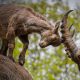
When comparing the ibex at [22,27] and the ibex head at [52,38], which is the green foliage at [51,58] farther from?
the ibex head at [52,38]

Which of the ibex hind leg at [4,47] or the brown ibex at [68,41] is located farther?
the ibex hind leg at [4,47]

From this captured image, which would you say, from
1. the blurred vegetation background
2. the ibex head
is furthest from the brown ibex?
the blurred vegetation background

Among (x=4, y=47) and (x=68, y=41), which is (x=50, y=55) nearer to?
(x=4, y=47)

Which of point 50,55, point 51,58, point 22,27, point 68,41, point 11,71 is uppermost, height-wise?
point 22,27

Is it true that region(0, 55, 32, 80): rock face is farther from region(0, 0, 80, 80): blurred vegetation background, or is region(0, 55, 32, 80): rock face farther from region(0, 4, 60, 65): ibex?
region(0, 0, 80, 80): blurred vegetation background

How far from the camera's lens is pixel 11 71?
8.70 meters

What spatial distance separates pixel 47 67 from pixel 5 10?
9.63 metres

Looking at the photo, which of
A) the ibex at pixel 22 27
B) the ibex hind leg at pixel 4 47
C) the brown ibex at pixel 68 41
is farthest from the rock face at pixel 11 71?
the brown ibex at pixel 68 41

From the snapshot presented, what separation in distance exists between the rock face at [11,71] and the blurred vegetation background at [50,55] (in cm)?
881

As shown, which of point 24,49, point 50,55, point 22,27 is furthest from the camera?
point 50,55

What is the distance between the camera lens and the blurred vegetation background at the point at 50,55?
722 inches

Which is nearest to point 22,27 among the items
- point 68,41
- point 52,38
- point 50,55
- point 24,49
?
point 24,49

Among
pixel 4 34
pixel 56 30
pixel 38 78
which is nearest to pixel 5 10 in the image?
pixel 4 34

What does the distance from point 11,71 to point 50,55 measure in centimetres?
1059
